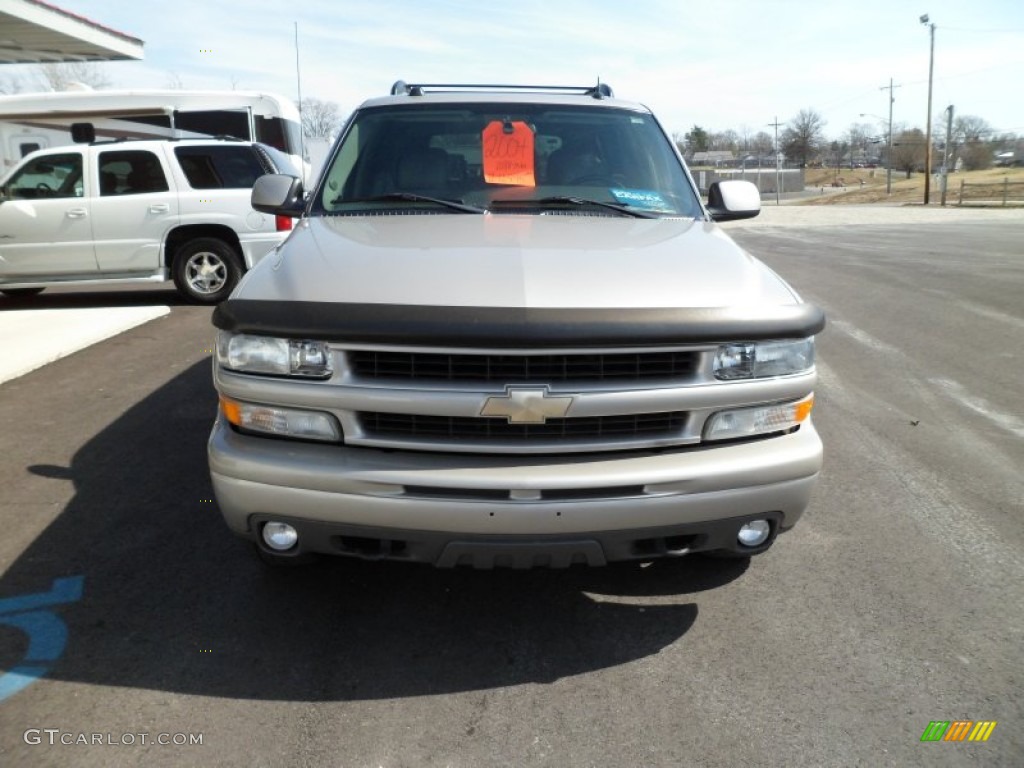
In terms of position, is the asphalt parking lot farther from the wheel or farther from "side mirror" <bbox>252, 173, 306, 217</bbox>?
the wheel

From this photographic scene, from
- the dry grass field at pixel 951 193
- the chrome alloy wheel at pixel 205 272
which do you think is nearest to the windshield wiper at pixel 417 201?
the chrome alloy wheel at pixel 205 272

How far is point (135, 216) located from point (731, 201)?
8055mm

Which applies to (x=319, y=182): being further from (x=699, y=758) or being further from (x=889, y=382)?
(x=889, y=382)

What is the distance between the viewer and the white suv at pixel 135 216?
990 centimetres

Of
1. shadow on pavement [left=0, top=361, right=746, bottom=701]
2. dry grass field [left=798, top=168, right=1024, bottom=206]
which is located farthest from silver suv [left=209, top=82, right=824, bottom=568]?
dry grass field [left=798, top=168, right=1024, bottom=206]

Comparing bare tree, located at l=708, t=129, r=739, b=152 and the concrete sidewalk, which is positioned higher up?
bare tree, located at l=708, t=129, r=739, b=152

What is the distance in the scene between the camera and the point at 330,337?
2.48 m

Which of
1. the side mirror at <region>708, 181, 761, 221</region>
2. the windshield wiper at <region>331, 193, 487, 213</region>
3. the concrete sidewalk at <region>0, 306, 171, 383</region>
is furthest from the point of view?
the concrete sidewalk at <region>0, 306, 171, 383</region>

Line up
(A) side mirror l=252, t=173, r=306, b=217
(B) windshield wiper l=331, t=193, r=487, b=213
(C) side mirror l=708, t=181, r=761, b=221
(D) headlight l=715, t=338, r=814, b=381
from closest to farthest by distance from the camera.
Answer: (D) headlight l=715, t=338, r=814, b=381, (B) windshield wiper l=331, t=193, r=487, b=213, (A) side mirror l=252, t=173, r=306, b=217, (C) side mirror l=708, t=181, r=761, b=221

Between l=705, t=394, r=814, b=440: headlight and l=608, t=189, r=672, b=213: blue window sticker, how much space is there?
1370mm

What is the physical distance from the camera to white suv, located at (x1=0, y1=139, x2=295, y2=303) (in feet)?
32.5

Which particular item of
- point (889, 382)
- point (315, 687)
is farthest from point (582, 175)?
point (889, 382)

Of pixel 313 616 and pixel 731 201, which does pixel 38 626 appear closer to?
pixel 313 616

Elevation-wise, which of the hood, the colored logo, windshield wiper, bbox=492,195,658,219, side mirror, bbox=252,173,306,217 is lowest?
the colored logo
